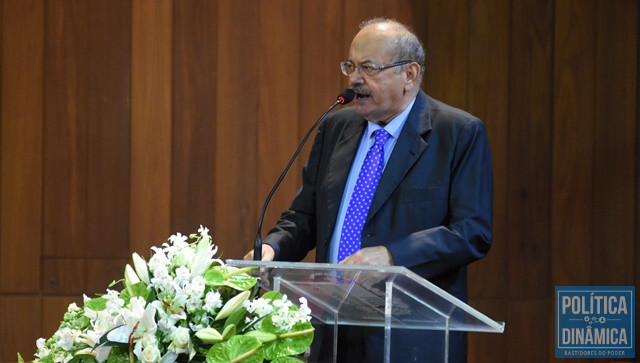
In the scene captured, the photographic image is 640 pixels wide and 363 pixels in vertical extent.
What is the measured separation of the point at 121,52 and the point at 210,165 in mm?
568

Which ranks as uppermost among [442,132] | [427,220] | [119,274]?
[442,132]

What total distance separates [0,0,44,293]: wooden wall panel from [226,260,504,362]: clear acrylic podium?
7.08 ft

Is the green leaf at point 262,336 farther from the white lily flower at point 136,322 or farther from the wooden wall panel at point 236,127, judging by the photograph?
the wooden wall panel at point 236,127

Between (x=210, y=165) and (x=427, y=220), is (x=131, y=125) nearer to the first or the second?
(x=210, y=165)

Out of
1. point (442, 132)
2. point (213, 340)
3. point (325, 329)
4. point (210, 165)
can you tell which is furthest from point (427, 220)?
point (210, 165)

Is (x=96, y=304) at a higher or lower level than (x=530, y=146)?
lower

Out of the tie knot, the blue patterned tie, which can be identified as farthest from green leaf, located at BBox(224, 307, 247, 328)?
the tie knot

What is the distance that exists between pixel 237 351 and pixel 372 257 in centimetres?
88

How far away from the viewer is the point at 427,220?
2.94 metres

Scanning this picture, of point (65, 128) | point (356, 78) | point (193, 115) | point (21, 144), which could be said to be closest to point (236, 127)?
point (193, 115)

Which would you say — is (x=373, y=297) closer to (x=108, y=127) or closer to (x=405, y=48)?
(x=405, y=48)

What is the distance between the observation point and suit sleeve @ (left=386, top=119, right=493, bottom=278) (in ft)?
9.05

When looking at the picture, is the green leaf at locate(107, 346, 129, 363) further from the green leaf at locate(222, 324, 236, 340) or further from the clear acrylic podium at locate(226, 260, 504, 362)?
the clear acrylic podium at locate(226, 260, 504, 362)

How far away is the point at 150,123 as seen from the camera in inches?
167
